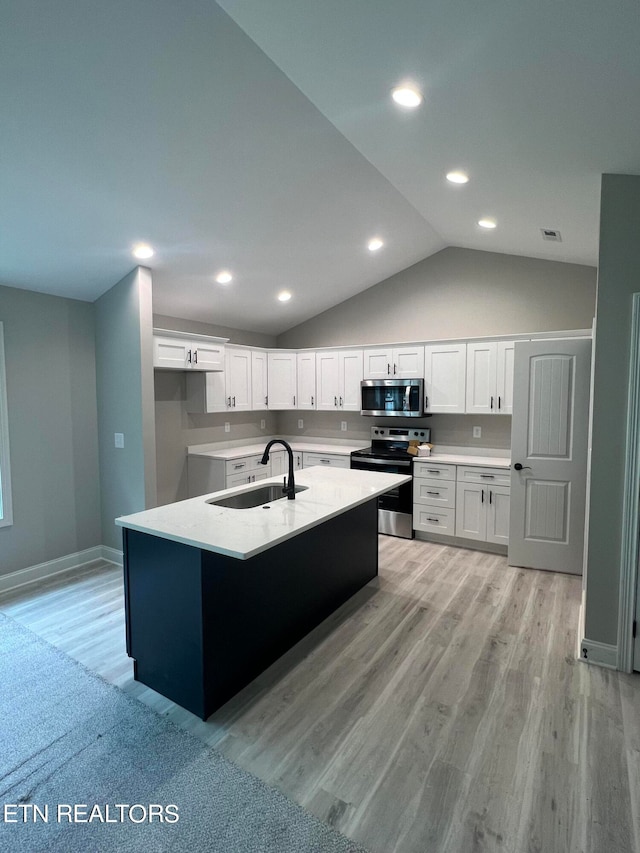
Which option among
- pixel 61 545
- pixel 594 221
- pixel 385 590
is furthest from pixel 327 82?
pixel 61 545

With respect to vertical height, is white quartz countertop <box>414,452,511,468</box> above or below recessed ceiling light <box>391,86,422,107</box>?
below

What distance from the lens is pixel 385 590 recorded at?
3453 millimetres

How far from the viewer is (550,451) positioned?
Result: 144 inches

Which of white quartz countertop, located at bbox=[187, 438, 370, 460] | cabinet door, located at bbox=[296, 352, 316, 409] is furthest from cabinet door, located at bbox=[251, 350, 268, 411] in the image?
white quartz countertop, located at bbox=[187, 438, 370, 460]

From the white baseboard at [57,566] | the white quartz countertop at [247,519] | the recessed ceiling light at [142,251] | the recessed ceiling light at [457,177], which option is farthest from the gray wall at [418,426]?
the recessed ceiling light at [142,251]

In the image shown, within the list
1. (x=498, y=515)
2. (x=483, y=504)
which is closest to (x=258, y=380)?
(x=483, y=504)

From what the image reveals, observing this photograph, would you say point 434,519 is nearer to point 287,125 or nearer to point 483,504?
point 483,504

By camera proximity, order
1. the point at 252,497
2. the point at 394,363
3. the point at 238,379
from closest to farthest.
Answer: the point at 252,497, the point at 394,363, the point at 238,379

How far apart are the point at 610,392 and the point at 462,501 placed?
2.10 m

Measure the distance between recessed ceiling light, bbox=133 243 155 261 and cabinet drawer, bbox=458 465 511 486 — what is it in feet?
11.0

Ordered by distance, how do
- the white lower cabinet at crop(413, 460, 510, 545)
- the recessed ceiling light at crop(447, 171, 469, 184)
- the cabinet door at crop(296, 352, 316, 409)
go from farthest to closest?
1. the cabinet door at crop(296, 352, 316, 409)
2. the white lower cabinet at crop(413, 460, 510, 545)
3. the recessed ceiling light at crop(447, 171, 469, 184)

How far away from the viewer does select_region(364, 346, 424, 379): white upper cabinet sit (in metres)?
4.75

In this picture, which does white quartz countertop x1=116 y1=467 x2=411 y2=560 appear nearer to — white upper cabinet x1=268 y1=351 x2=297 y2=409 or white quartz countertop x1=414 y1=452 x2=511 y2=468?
white quartz countertop x1=414 y1=452 x2=511 y2=468

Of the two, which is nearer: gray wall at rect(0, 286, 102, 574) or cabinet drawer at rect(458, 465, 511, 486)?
gray wall at rect(0, 286, 102, 574)
